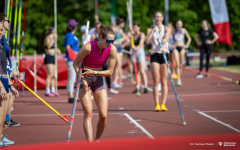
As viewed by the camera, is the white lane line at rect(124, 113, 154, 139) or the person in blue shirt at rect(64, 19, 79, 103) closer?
the white lane line at rect(124, 113, 154, 139)

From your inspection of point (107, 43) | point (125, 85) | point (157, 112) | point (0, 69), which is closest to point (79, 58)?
point (107, 43)

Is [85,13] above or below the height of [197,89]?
above

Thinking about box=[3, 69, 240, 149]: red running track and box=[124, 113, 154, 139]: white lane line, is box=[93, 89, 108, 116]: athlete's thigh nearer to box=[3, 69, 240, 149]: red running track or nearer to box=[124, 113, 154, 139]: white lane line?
box=[3, 69, 240, 149]: red running track

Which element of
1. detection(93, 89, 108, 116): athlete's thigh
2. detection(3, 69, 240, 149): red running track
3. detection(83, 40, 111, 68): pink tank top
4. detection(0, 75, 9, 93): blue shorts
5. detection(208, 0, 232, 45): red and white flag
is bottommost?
detection(3, 69, 240, 149): red running track

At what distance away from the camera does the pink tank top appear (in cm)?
690

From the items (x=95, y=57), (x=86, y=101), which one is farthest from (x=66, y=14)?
(x=86, y=101)

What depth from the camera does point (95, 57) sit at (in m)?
6.95

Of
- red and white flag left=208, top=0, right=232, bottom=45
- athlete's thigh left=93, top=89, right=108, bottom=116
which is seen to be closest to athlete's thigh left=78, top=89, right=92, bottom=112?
athlete's thigh left=93, top=89, right=108, bottom=116

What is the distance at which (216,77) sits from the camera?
19.1m

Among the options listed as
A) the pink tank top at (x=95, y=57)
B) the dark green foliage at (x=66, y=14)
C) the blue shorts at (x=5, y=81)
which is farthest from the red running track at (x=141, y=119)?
the dark green foliage at (x=66, y=14)

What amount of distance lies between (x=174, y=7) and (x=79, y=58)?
129 feet

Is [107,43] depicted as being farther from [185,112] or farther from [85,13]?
[85,13]

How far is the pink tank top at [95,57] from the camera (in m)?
6.90

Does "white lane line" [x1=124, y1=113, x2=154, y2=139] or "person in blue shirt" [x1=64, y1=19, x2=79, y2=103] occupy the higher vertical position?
"person in blue shirt" [x1=64, y1=19, x2=79, y2=103]
